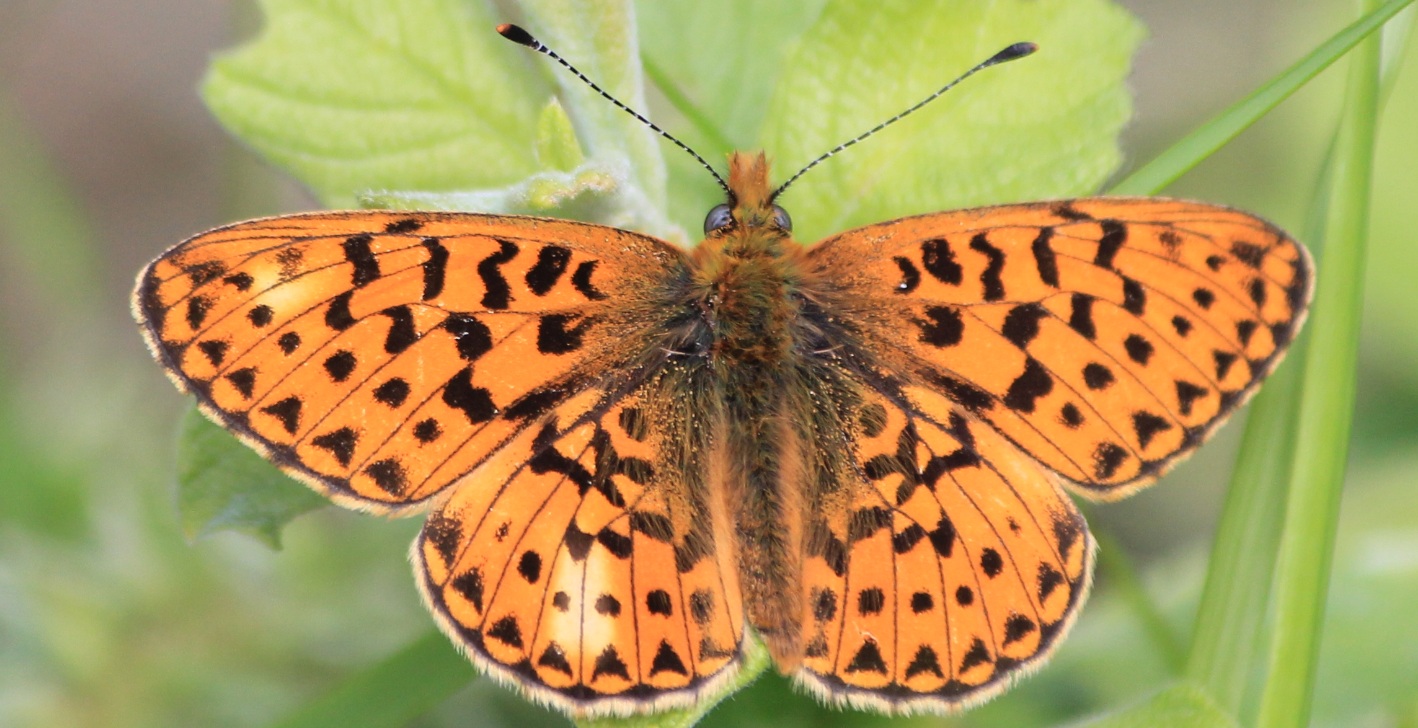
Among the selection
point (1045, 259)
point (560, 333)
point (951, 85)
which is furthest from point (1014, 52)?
point (560, 333)

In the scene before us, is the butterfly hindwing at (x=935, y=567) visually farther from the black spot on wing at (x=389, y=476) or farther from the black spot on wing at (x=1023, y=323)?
the black spot on wing at (x=389, y=476)

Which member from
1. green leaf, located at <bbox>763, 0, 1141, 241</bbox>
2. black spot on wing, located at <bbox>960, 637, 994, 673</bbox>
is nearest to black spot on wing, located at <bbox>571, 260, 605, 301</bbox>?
green leaf, located at <bbox>763, 0, 1141, 241</bbox>

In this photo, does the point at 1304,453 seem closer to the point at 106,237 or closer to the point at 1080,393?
the point at 1080,393

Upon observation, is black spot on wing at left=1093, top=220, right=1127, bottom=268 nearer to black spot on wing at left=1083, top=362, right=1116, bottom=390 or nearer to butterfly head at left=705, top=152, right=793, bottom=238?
black spot on wing at left=1083, top=362, right=1116, bottom=390

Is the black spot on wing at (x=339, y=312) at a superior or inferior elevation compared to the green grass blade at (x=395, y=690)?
superior

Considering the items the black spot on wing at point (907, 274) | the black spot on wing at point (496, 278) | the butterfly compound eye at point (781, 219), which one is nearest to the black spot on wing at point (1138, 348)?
the black spot on wing at point (907, 274)
